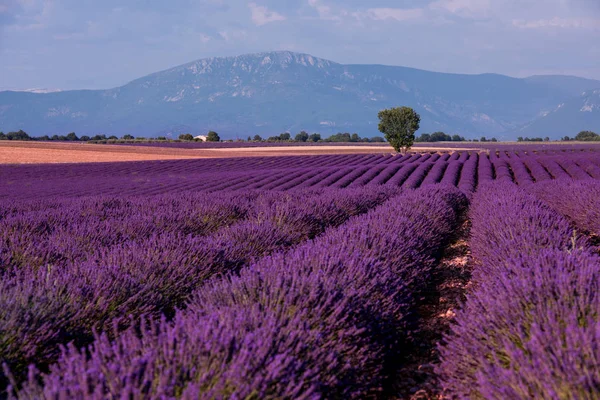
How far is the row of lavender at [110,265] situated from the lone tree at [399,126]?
47.6 metres

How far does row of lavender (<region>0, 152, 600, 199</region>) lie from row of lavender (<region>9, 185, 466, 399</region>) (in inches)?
526

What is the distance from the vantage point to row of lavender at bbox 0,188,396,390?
113 inches

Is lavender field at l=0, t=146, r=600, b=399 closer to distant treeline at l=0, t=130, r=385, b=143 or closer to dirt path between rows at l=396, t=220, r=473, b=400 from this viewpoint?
dirt path between rows at l=396, t=220, r=473, b=400

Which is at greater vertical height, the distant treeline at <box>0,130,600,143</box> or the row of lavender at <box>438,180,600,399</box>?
the distant treeline at <box>0,130,600,143</box>

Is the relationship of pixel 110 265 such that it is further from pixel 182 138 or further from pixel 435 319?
pixel 182 138

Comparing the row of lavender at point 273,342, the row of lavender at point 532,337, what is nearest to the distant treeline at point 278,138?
the row of lavender at point 273,342

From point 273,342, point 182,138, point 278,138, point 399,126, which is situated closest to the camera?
point 273,342

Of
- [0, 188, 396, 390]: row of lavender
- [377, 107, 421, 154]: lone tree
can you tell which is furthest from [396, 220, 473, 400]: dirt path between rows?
[377, 107, 421, 154]: lone tree

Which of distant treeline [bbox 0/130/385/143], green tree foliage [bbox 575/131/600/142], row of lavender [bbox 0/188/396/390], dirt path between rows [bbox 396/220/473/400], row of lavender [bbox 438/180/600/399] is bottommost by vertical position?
dirt path between rows [bbox 396/220/473/400]

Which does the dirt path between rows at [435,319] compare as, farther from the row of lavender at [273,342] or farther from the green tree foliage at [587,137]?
the green tree foliage at [587,137]

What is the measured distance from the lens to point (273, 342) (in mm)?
2340

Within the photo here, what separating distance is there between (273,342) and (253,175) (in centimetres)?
2169

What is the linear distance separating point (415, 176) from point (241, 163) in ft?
52.0

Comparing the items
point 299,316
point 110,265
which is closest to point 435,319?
point 299,316
